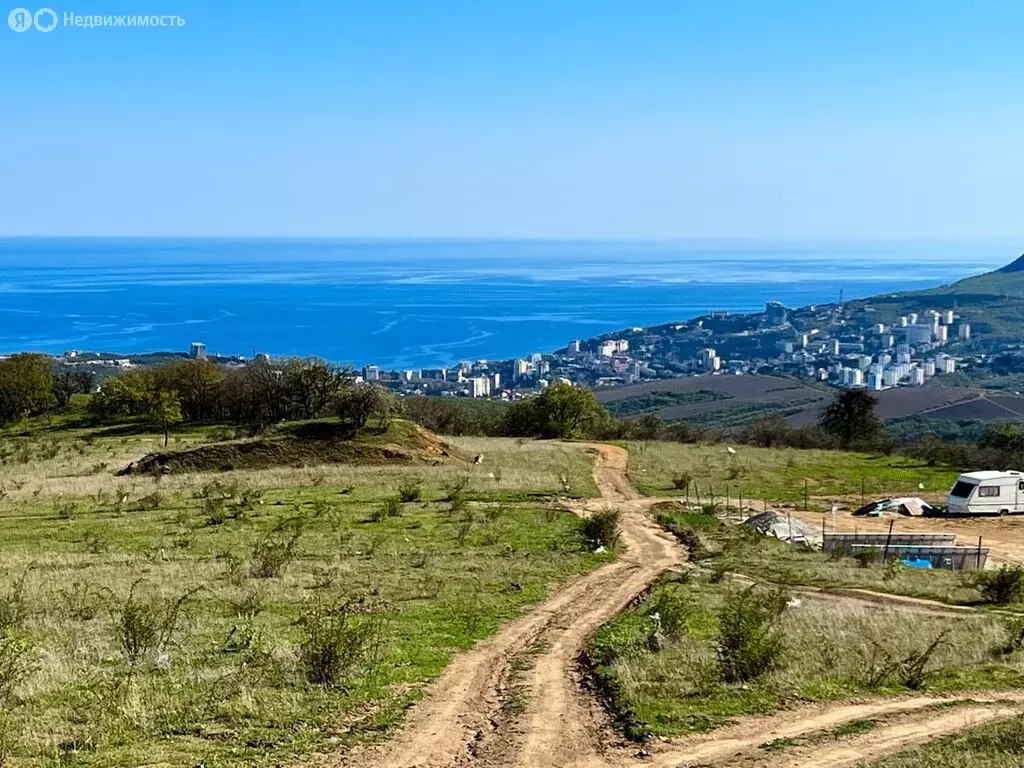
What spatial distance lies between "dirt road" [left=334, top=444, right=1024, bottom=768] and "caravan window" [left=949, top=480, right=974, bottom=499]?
1985 centimetres

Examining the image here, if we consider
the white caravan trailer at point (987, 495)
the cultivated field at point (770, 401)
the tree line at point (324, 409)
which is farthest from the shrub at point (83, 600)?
the cultivated field at point (770, 401)

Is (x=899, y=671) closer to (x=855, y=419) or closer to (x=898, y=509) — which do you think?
(x=898, y=509)

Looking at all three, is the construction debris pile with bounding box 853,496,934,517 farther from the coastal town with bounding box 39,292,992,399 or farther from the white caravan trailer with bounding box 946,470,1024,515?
the coastal town with bounding box 39,292,992,399

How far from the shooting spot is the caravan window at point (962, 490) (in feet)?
93.7

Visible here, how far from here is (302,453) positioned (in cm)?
3491

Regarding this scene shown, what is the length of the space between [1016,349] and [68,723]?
16491cm

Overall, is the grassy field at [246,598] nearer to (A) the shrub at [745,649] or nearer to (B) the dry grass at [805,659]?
(B) the dry grass at [805,659]

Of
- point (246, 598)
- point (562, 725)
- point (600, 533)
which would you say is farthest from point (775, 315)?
point (562, 725)

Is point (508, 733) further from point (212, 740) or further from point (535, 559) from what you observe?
point (535, 559)

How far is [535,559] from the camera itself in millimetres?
18562

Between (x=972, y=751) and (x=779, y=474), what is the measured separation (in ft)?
95.3

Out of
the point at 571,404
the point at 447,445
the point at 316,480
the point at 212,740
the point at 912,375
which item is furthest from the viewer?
the point at 912,375

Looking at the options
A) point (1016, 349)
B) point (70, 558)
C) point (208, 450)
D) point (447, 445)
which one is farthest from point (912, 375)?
point (70, 558)

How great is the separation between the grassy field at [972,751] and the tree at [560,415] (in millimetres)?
41480
